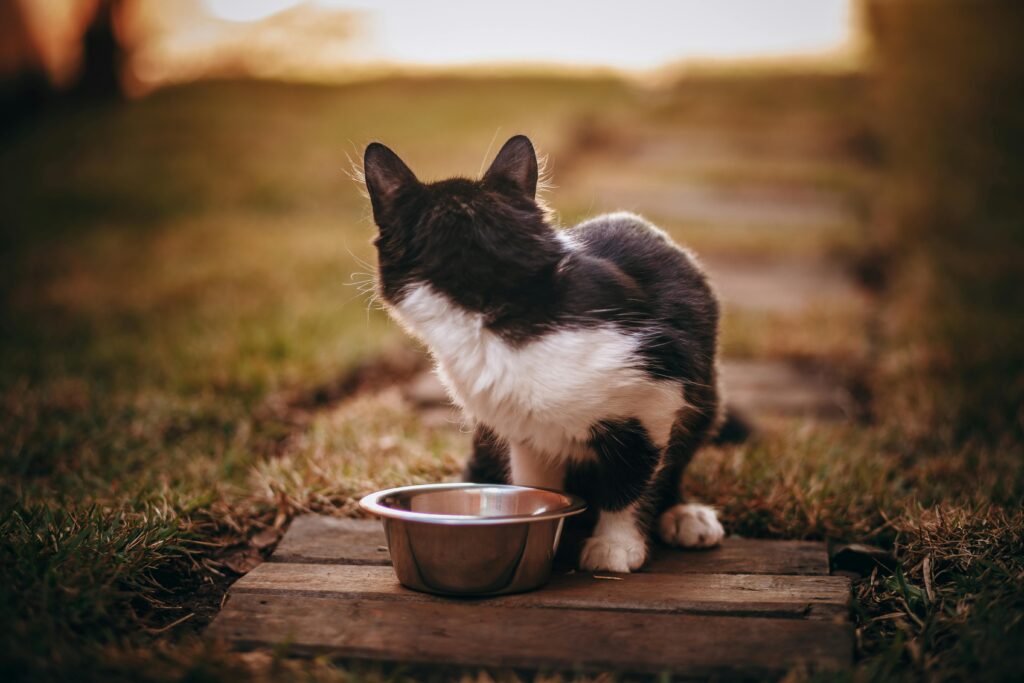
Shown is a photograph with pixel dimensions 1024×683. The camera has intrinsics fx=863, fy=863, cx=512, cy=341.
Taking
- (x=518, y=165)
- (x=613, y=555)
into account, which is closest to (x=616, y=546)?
(x=613, y=555)

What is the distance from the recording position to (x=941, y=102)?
9.34m

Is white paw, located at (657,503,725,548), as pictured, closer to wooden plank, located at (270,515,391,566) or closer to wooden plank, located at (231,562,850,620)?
wooden plank, located at (231,562,850,620)

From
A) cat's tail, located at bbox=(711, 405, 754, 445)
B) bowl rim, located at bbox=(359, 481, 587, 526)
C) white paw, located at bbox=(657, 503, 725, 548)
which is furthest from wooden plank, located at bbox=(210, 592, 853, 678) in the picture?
cat's tail, located at bbox=(711, 405, 754, 445)

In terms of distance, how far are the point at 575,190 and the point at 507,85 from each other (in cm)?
555

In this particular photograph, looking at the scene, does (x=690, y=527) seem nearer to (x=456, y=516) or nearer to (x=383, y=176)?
(x=456, y=516)

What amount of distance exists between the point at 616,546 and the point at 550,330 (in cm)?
57

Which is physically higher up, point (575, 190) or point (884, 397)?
point (575, 190)

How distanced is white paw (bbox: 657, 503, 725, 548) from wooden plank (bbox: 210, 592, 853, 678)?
1.37 ft

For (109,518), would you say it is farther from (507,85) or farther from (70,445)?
(507,85)

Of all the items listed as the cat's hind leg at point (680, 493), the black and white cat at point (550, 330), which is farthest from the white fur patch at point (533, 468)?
the cat's hind leg at point (680, 493)

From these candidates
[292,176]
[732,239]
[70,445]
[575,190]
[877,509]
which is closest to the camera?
[877,509]

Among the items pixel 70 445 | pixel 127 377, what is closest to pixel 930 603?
pixel 70 445

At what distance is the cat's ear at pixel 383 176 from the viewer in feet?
6.59

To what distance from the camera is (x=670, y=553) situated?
7.28 feet
